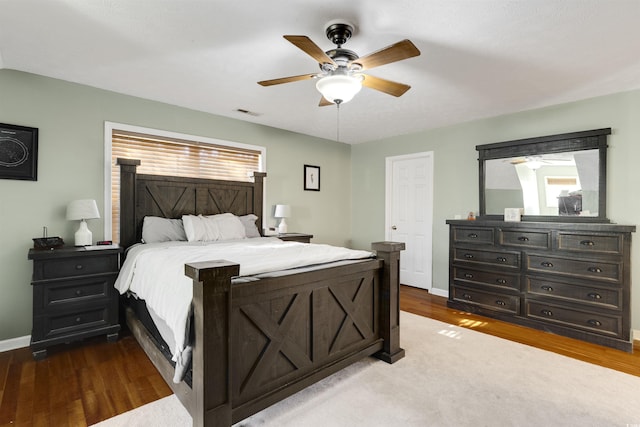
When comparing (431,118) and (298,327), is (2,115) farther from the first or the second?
(431,118)

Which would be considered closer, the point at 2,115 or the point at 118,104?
the point at 2,115

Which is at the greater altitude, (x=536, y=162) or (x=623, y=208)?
(x=536, y=162)

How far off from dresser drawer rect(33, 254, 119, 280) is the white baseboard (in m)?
0.76

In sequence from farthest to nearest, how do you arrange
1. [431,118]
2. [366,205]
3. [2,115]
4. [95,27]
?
1. [366,205]
2. [431,118]
3. [2,115]
4. [95,27]

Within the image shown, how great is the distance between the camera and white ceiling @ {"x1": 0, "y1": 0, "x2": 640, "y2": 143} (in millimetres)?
1942

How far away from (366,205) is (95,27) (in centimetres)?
445

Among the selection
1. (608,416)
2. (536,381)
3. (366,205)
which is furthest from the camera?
(366,205)

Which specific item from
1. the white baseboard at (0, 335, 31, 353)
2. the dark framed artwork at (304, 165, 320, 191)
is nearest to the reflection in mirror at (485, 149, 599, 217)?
the dark framed artwork at (304, 165, 320, 191)

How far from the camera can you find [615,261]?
296 centimetres

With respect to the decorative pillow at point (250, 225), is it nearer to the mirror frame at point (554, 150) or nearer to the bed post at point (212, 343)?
the bed post at point (212, 343)

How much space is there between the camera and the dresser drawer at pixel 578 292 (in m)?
2.97

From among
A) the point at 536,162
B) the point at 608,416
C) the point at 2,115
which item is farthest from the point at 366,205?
the point at 2,115

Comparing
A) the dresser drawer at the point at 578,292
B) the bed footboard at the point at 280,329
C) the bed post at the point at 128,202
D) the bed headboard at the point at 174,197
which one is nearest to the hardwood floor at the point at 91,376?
the dresser drawer at the point at 578,292

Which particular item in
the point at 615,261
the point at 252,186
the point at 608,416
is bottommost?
the point at 608,416
